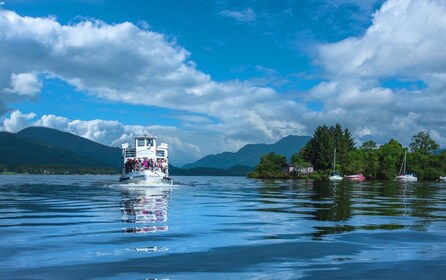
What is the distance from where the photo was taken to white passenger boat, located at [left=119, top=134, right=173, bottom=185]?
224 feet

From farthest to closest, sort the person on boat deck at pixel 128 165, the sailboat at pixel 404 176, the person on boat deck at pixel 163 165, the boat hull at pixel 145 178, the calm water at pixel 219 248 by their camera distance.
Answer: the sailboat at pixel 404 176 < the person on boat deck at pixel 163 165 < the person on boat deck at pixel 128 165 < the boat hull at pixel 145 178 < the calm water at pixel 219 248

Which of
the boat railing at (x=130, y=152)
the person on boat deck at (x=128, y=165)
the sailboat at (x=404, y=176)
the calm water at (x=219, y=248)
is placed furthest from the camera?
the sailboat at (x=404, y=176)

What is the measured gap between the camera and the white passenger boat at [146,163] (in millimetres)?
68375

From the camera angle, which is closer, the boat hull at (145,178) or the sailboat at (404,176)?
the boat hull at (145,178)

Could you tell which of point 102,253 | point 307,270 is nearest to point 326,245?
point 307,270

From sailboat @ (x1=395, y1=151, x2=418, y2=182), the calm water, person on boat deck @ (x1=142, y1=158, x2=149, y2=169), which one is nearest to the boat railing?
person on boat deck @ (x1=142, y1=158, x2=149, y2=169)

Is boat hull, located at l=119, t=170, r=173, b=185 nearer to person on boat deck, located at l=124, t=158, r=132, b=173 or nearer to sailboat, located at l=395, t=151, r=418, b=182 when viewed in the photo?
person on boat deck, located at l=124, t=158, r=132, b=173

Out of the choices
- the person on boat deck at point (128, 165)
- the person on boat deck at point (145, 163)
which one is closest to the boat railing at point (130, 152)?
the person on boat deck at point (128, 165)

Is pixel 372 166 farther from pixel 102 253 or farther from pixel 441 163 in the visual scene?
pixel 102 253

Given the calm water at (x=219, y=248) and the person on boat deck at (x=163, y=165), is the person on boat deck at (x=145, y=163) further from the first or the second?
the calm water at (x=219, y=248)

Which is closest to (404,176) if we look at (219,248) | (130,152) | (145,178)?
(130,152)

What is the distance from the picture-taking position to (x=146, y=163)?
74250mm

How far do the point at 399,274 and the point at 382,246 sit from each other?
148 inches

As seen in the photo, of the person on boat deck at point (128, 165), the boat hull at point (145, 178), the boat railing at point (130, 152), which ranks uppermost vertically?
the boat railing at point (130, 152)
